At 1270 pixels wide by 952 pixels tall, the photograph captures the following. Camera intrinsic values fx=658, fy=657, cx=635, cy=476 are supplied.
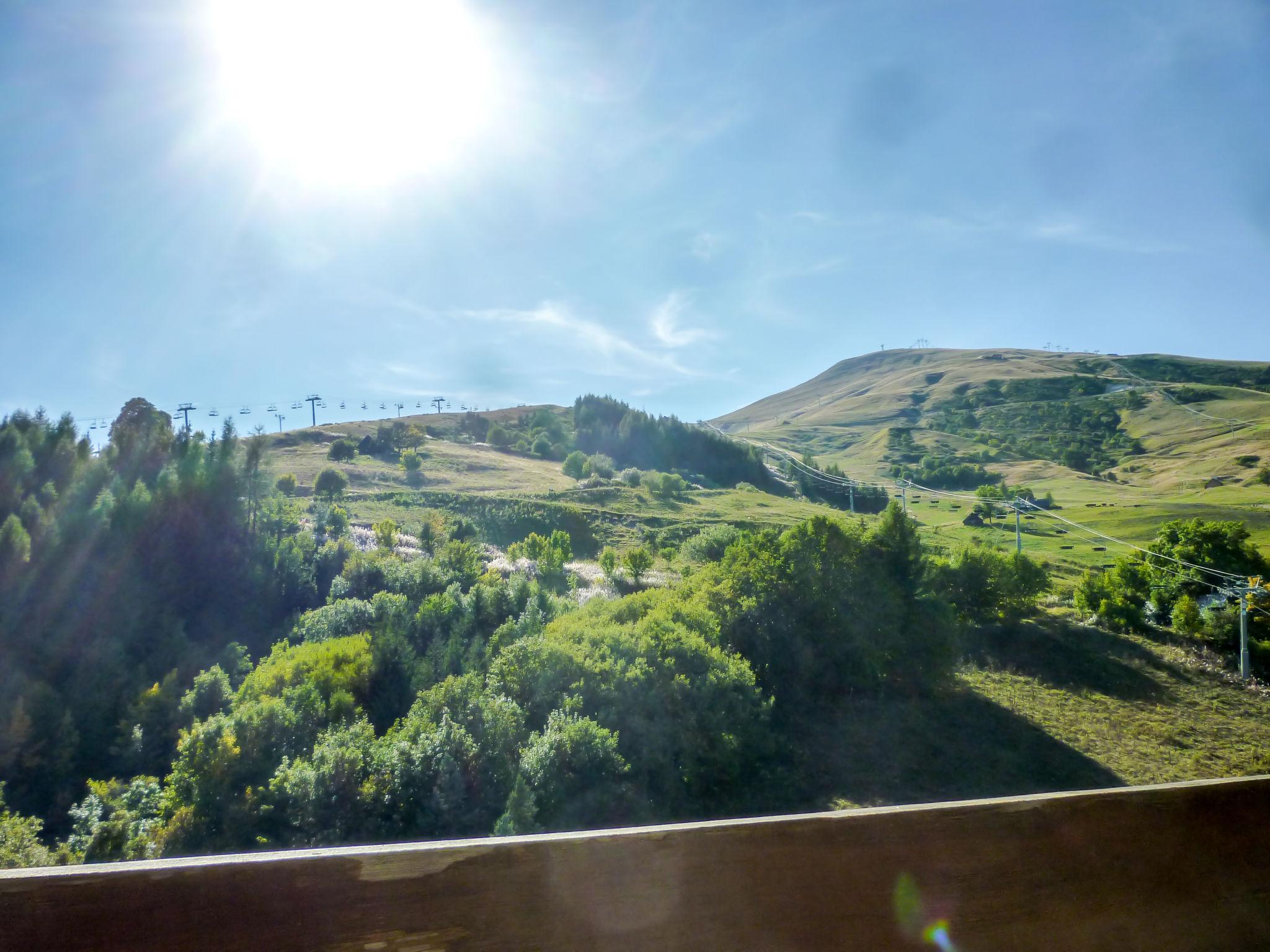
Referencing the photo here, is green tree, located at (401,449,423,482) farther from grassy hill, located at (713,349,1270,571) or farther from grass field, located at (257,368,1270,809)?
grassy hill, located at (713,349,1270,571)

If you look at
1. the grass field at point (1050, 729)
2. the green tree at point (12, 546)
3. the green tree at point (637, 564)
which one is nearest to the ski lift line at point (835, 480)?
the grass field at point (1050, 729)

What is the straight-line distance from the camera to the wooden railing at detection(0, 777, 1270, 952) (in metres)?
0.95

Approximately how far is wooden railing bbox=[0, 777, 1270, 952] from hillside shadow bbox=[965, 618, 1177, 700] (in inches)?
713

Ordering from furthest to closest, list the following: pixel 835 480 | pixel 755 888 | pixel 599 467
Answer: pixel 835 480
pixel 599 467
pixel 755 888

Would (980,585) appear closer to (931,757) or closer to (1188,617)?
(1188,617)

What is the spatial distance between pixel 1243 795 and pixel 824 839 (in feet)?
3.36

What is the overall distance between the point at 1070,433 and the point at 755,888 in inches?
4449

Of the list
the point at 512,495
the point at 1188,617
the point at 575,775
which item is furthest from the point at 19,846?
the point at 512,495

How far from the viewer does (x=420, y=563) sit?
17.6 m

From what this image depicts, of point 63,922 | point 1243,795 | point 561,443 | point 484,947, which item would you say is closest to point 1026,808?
point 1243,795

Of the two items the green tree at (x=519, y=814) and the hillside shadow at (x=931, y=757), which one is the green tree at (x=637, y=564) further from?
the green tree at (x=519, y=814)

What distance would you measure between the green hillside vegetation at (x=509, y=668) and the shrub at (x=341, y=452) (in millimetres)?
29940

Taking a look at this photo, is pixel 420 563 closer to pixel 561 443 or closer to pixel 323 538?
pixel 323 538

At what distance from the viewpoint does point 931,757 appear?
11766 mm
